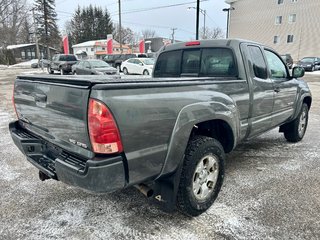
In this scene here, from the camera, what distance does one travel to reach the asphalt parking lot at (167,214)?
8.30ft

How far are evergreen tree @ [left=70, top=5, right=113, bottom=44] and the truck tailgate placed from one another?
7358 centimetres

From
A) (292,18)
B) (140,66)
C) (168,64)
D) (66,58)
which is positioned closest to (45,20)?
(66,58)

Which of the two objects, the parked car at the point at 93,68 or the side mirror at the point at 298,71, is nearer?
the side mirror at the point at 298,71

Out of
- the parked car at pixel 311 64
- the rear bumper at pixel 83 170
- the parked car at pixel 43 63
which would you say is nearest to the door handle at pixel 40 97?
the rear bumper at pixel 83 170

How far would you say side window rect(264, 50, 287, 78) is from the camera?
409 cm

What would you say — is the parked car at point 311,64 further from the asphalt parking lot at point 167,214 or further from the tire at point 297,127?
the asphalt parking lot at point 167,214

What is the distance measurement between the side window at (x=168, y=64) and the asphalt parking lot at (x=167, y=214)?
1718mm

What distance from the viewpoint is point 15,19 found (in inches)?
2319

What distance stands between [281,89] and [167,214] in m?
2.72

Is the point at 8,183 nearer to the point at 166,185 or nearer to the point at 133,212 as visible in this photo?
the point at 133,212

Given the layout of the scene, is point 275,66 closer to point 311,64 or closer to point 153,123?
point 153,123

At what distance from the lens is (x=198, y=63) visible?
150 inches

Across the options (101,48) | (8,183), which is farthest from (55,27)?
(8,183)

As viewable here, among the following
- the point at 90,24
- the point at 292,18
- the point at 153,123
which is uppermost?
the point at 90,24
